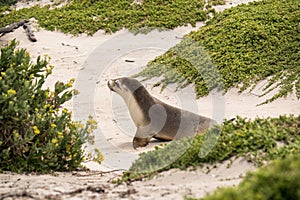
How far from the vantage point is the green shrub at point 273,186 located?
11.3ft

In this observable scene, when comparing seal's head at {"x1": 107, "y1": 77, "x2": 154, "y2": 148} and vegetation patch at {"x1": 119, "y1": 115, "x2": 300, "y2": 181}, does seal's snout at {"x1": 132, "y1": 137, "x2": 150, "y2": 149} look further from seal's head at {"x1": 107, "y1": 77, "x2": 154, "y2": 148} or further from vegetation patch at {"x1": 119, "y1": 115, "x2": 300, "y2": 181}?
vegetation patch at {"x1": 119, "y1": 115, "x2": 300, "y2": 181}

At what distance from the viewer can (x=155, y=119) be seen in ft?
26.3

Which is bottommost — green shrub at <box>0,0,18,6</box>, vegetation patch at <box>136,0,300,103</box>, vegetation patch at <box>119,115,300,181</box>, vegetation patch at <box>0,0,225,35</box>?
vegetation patch at <box>119,115,300,181</box>

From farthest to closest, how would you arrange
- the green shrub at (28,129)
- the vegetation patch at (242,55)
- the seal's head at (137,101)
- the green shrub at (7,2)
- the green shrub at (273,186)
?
the green shrub at (7,2), the vegetation patch at (242,55), the seal's head at (137,101), the green shrub at (28,129), the green shrub at (273,186)

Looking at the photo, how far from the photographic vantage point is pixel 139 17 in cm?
1462

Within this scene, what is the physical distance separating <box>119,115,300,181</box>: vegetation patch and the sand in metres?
0.13

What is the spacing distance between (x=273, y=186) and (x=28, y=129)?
133 inches

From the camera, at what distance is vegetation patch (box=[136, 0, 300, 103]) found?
34.0 ft

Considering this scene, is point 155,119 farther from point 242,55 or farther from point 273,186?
point 273,186

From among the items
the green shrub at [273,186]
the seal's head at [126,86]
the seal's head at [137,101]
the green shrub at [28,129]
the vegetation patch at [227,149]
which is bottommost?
the green shrub at [273,186]

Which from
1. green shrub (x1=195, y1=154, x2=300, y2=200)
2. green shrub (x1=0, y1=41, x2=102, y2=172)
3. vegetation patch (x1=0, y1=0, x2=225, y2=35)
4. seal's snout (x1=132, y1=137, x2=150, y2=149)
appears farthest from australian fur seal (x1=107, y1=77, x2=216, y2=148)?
vegetation patch (x1=0, y1=0, x2=225, y2=35)

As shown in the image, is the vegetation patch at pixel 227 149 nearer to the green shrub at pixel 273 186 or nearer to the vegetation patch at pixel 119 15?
the green shrub at pixel 273 186

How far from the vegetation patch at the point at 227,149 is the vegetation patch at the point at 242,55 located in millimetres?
3893

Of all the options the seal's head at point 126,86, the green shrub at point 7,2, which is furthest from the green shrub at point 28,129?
the green shrub at point 7,2
